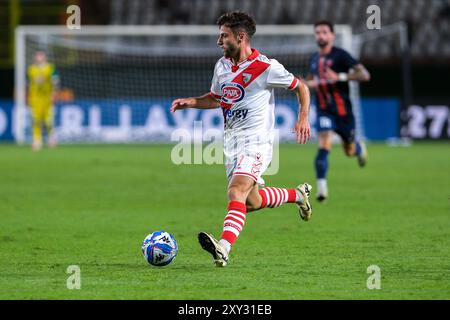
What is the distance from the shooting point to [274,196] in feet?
28.7

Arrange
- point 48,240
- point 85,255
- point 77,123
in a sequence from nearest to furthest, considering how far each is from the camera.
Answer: point 85,255, point 48,240, point 77,123

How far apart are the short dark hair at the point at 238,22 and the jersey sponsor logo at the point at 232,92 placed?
44cm

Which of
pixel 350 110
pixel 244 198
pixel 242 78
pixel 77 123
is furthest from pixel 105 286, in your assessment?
pixel 77 123

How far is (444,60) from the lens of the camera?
92.5 ft

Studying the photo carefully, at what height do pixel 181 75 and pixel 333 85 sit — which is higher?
pixel 181 75

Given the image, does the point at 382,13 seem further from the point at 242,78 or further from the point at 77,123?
the point at 242,78

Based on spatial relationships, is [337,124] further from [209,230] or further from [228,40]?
[228,40]

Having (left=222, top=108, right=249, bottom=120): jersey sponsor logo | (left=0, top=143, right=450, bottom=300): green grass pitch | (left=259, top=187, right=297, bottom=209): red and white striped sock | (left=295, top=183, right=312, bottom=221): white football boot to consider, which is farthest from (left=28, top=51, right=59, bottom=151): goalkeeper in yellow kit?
(left=222, top=108, right=249, bottom=120): jersey sponsor logo

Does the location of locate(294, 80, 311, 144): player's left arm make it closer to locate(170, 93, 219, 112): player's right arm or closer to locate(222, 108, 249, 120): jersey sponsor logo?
locate(222, 108, 249, 120): jersey sponsor logo

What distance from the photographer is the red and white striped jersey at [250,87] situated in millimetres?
8242

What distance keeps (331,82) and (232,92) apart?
555cm

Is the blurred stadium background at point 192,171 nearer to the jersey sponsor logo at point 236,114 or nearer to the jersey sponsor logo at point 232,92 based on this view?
the jersey sponsor logo at point 236,114

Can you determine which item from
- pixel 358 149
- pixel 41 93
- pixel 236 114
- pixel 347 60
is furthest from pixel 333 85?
pixel 41 93

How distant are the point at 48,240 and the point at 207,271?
2491 mm
